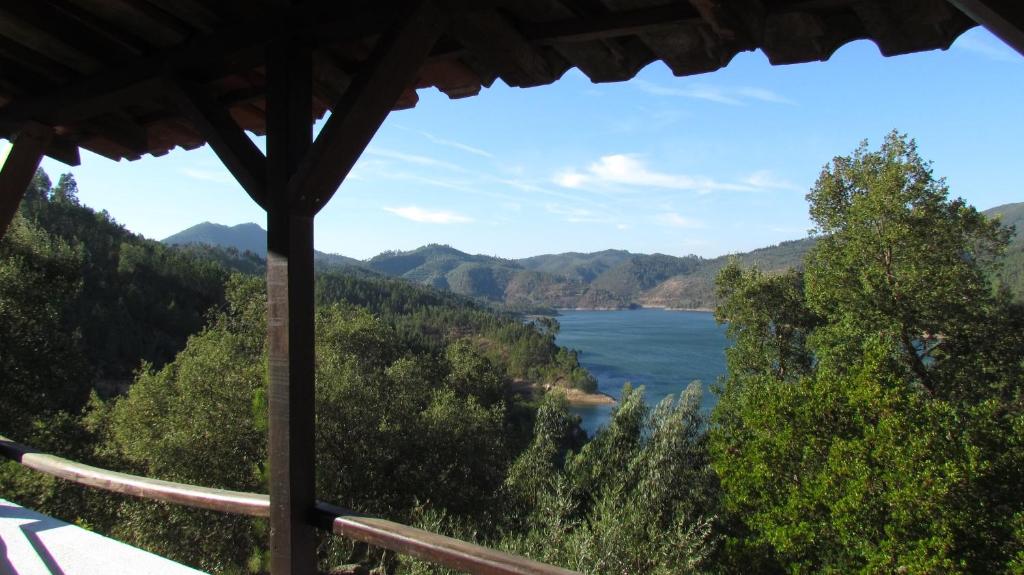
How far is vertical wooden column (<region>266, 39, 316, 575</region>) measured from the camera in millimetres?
1516

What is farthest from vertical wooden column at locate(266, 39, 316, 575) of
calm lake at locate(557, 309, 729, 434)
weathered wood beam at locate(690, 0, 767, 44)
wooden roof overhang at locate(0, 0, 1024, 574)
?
calm lake at locate(557, 309, 729, 434)

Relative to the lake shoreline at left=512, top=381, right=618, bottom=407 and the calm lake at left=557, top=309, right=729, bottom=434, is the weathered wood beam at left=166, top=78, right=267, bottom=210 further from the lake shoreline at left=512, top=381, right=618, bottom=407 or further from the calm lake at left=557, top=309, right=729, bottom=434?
the lake shoreline at left=512, top=381, right=618, bottom=407

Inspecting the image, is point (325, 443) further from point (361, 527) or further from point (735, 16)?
point (735, 16)

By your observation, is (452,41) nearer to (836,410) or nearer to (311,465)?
(311,465)

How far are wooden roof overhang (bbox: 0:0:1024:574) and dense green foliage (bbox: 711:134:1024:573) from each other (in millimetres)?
9686

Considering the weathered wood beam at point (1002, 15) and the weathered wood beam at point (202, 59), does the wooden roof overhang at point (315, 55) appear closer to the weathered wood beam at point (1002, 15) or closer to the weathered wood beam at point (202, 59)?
the weathered wood beam at point (202, 59)

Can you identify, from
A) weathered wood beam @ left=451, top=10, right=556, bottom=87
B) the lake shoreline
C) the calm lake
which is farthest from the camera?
the lake shoreline

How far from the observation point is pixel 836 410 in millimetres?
10469

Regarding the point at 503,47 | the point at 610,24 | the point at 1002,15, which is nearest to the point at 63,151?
the point at 503,47

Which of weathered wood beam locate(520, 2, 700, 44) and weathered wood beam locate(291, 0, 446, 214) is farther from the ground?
weathered wood beam locate(520, 2, 700, 44)

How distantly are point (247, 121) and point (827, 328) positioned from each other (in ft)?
41.3

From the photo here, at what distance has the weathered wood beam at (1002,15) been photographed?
739 millimetres

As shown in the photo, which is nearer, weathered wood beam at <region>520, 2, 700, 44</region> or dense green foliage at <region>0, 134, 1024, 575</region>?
weathered wood beam at <region>520, 2, 700, 44</region>

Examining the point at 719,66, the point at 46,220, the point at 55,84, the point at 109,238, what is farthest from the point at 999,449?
the point at 109,238
